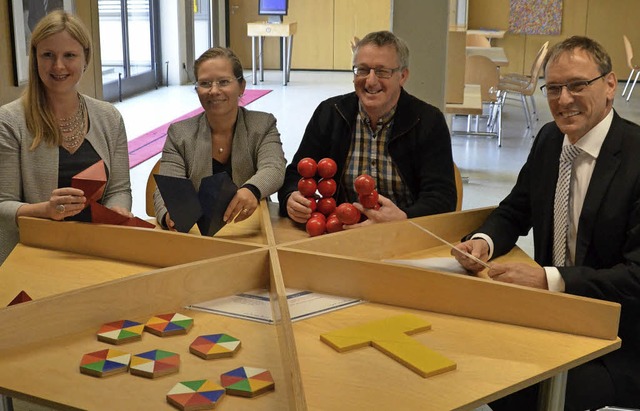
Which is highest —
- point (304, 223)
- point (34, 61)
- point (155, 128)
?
point (34, 61)

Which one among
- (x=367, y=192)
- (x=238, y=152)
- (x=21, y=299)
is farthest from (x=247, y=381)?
(x=238, y=152)

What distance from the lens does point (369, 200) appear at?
2781mm

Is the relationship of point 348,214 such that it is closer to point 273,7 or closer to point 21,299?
point 21,299

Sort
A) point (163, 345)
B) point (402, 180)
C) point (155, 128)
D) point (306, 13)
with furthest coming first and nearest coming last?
1. point (306, 13)
2. point (155, 128)
3. point (402, 180)
4. point (163, 345)

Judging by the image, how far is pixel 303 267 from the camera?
2305mm

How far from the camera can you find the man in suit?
2240mm

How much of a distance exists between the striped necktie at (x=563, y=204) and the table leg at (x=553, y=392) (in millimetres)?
652

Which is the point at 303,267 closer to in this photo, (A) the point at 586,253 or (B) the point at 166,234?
(B) the point at 166,234

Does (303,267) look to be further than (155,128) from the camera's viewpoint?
No

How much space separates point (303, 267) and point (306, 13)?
48.1 ft

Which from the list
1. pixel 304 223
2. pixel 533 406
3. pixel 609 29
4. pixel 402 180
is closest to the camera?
pixel 533 406

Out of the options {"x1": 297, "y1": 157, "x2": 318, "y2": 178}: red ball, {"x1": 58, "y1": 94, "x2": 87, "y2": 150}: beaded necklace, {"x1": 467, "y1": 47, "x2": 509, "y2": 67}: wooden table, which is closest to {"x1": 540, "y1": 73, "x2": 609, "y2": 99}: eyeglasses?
{"x1": 297, "y1": 157, "x2": 318, "y2": 178}: red ball

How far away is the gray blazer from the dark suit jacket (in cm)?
103

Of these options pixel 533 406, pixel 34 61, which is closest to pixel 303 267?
pixel 533 406
